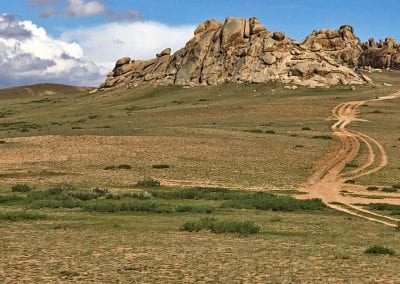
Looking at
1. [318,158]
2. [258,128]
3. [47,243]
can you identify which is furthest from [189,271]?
[258,128]

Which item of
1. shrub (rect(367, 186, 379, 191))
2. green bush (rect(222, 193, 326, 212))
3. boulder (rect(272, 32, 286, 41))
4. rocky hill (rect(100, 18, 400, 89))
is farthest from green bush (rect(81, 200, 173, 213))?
boulder (rect(272, 32, 286, 41))

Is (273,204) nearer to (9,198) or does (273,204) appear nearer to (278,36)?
(9,198)

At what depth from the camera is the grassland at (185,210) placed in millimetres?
15539

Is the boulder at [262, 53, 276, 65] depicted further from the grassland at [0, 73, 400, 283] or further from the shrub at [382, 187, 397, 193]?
the shrub at [382, 187, 397, 193]

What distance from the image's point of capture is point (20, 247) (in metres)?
17.9

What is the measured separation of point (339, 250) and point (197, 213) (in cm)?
1024

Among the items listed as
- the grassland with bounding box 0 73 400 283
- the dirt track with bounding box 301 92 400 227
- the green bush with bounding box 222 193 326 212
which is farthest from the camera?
the dirt track with bounding box 301 92 400 227

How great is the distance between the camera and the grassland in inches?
612

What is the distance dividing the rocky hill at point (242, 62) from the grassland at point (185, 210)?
145 feet

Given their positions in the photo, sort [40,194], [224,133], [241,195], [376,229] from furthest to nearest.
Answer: [224,133] < [241,195] < [40,194] < [376,229]

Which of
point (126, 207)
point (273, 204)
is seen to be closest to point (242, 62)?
point (273, 204)

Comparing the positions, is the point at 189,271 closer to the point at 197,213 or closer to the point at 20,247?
the point at 20,247

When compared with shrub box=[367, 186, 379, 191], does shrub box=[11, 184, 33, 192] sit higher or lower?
higher

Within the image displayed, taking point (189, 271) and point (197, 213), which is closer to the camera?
point (189, 271)
